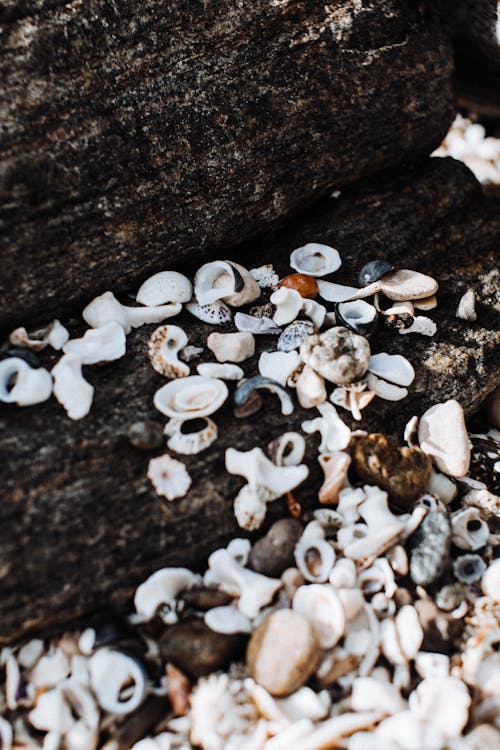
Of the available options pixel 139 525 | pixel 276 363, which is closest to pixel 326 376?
pixel 276 363

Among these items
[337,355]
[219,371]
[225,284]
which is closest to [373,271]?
[337,355]

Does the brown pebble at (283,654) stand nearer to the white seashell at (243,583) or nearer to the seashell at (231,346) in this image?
the white seashell at (243,583)

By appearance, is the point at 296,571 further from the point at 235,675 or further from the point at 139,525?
the point at 139,525

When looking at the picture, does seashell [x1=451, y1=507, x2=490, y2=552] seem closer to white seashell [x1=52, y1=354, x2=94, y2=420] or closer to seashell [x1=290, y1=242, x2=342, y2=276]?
seashell [x1=290, y1=242, x2=342, y2=276]

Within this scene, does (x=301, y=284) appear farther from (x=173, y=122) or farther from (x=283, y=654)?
(x=283, y=654)

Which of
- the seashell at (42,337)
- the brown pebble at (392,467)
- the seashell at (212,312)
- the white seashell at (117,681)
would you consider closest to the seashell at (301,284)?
the seashell at (212,312)
